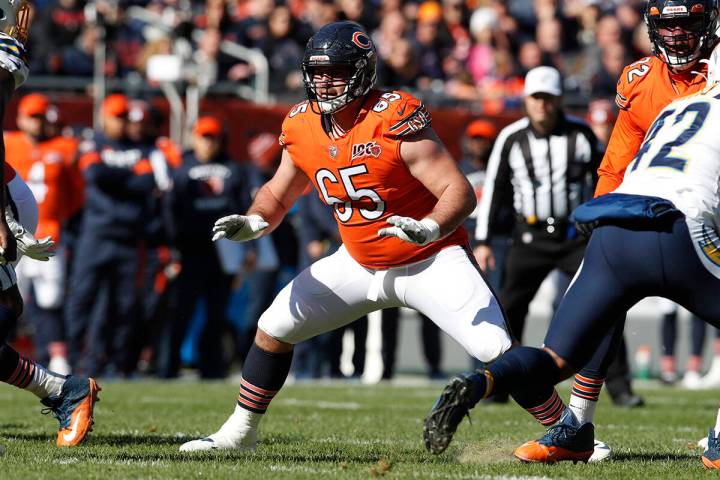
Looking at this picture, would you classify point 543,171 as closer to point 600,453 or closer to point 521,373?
point 600,453

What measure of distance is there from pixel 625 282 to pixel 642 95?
1.31m

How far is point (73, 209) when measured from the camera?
1082cm

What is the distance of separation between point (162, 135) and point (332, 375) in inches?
108

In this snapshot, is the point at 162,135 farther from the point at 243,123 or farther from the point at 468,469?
the point at 468,469

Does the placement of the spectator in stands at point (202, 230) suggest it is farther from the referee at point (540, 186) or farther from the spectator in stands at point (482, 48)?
the spectator in stands at point (482, 48)

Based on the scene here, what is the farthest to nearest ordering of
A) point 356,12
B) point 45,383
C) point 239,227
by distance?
point 356,12 < point 45,383 < point 239,227

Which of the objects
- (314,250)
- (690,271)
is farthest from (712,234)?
(314,250)

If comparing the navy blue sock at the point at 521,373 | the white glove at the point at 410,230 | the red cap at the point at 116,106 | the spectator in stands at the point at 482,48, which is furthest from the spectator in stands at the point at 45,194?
the spectator in stands at the point at 482,48

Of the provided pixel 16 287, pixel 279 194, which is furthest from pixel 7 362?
pixel 279 194

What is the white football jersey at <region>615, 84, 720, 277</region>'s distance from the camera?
4551 millimetres

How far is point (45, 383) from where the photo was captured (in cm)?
586

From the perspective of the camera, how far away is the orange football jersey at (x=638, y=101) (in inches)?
218

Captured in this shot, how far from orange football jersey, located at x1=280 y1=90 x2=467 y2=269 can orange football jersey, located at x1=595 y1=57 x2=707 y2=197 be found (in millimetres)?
730

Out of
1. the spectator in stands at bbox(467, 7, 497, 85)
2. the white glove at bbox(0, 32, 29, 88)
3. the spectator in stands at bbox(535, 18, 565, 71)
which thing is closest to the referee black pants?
the white glove at bbox(0, 32, 29, 88)
